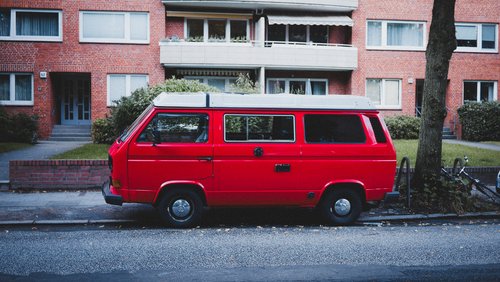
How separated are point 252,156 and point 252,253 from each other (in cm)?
205

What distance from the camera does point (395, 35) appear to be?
2606cm

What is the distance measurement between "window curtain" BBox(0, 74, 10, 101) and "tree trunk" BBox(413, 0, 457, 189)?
1972cm

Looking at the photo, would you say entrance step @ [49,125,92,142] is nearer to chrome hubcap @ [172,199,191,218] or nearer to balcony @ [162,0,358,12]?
balcony @ [162,0,358,12]

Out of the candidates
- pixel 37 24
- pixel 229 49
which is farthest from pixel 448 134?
pixel 37 24

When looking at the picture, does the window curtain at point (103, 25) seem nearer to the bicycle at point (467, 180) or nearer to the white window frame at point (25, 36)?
the white window frame at point (25, 36)

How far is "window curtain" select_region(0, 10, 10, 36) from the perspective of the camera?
918 inches

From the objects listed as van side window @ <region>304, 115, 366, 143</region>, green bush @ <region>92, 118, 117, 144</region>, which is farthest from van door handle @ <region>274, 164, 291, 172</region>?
green bush @ <region>92, 118, 117, 144</region>

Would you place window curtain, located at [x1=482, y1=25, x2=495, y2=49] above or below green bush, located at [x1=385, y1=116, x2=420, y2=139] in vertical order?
above

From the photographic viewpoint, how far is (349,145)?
864 centimetres

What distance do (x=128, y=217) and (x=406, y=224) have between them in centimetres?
514

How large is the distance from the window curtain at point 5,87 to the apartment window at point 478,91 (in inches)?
901

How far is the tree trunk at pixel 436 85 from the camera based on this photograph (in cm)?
1044

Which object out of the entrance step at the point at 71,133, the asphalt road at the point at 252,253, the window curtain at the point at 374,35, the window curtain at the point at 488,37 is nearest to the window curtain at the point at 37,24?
the entrance step at the point at 71,133

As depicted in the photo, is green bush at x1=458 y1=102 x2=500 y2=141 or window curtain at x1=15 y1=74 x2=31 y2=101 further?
window curtain at x1=15 y1=74 x2=31 y2=101
